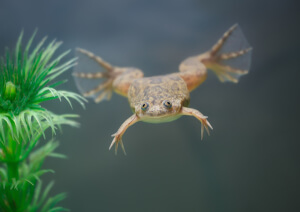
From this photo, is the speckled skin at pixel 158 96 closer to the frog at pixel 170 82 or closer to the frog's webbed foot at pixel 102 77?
the frog at pixel 170 82

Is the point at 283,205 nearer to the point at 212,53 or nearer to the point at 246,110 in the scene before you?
the point at 246,110

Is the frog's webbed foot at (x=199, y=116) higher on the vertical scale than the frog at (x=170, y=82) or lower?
lower

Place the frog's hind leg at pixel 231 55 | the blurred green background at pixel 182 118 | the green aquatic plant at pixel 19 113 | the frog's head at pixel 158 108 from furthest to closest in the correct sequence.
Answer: the blurred green background at pixel 182 118
the frog's hind leg at pixel 231 55
the frog's head at pixel 158 108
the green aquatic plant at pixel 19 113

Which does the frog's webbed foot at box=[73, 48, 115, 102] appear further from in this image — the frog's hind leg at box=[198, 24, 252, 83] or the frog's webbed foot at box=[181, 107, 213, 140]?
the frog's webbed foot at box=[181, 107, 213, 140]

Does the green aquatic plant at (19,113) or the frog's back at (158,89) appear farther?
the frog's back at (158,89)

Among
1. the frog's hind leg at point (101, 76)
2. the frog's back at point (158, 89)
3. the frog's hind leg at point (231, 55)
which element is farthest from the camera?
the frog's hind leg at point (101, 76)

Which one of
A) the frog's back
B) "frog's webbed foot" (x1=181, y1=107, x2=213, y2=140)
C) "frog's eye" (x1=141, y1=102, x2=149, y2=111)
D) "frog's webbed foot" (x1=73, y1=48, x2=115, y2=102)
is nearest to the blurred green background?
"frog's webbed foot" (x1=73, y1=48, x2=115, y2=102)

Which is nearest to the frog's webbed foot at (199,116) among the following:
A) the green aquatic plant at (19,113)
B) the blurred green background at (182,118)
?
the green aquatic plant at (19,113)
